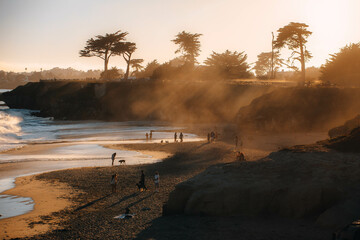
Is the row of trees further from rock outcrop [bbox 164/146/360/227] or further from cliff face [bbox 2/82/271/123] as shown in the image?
rock outcrop [bbox 164/146/360/227]

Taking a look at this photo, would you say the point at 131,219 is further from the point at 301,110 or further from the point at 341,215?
the point at 301,110

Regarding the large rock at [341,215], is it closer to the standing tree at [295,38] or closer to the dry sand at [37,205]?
the dry sand at [37,205]

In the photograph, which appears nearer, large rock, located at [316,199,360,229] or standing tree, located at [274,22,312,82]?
large rock, located at [316,199,360,229]

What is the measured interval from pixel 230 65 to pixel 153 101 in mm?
21314

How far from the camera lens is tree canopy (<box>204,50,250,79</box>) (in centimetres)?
7706

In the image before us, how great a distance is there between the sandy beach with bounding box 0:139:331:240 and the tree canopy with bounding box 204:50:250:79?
174 feet

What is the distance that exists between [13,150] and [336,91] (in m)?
40.8

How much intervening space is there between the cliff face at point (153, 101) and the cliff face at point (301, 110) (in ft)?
43.7

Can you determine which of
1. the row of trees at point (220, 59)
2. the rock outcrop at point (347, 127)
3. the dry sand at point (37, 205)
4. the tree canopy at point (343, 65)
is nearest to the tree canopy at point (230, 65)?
the row of trees at point (220, 59)

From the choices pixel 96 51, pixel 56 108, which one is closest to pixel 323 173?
pixel 56 108

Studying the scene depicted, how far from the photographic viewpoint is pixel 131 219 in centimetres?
1448

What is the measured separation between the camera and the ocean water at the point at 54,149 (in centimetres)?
2286

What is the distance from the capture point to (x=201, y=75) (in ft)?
263

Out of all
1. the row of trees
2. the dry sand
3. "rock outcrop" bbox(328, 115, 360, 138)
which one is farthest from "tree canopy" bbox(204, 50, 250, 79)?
the dry sand
